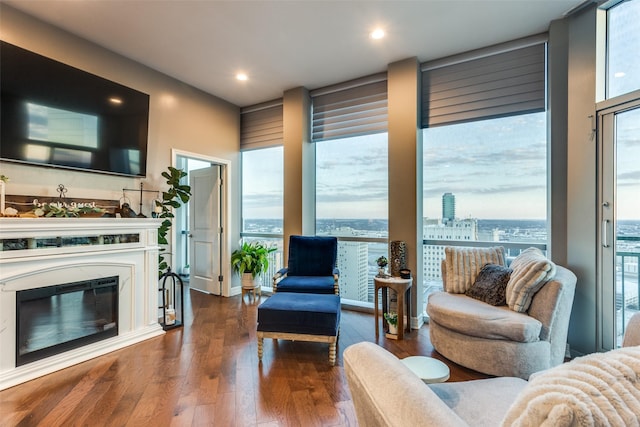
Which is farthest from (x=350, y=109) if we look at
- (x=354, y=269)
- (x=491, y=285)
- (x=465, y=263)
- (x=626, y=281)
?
(x=626, y=281)

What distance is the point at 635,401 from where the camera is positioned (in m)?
0.51

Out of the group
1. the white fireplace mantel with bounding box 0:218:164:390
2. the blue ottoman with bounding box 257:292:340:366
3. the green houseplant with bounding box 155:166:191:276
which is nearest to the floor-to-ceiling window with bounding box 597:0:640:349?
the blue ottoman with bounding box 257:292:340:366

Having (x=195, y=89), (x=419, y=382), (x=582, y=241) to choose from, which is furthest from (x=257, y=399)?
(x=195, y=89)

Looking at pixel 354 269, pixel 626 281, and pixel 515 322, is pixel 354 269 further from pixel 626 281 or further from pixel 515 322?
pixel 626 281

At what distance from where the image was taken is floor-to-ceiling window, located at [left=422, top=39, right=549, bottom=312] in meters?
2.93

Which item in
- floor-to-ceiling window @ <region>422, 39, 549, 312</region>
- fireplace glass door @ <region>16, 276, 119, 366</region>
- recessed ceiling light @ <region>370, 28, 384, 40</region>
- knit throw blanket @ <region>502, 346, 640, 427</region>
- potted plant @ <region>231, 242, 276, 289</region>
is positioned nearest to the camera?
knit throw blanket @ <region>502, 346, 640, 427</region>

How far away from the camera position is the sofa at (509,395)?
1.67 feet

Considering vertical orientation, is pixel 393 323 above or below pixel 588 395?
below

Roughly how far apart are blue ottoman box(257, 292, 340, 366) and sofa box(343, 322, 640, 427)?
1234 millimetres

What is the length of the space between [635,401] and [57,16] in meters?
4.06

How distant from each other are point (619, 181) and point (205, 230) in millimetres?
4881

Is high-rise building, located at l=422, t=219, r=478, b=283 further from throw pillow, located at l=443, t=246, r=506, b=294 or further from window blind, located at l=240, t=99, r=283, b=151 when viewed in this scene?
window blind, located at l=240, t=99, r=283, b=151

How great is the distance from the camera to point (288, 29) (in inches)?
110

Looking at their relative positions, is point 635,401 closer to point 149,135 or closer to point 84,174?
point 84,174
